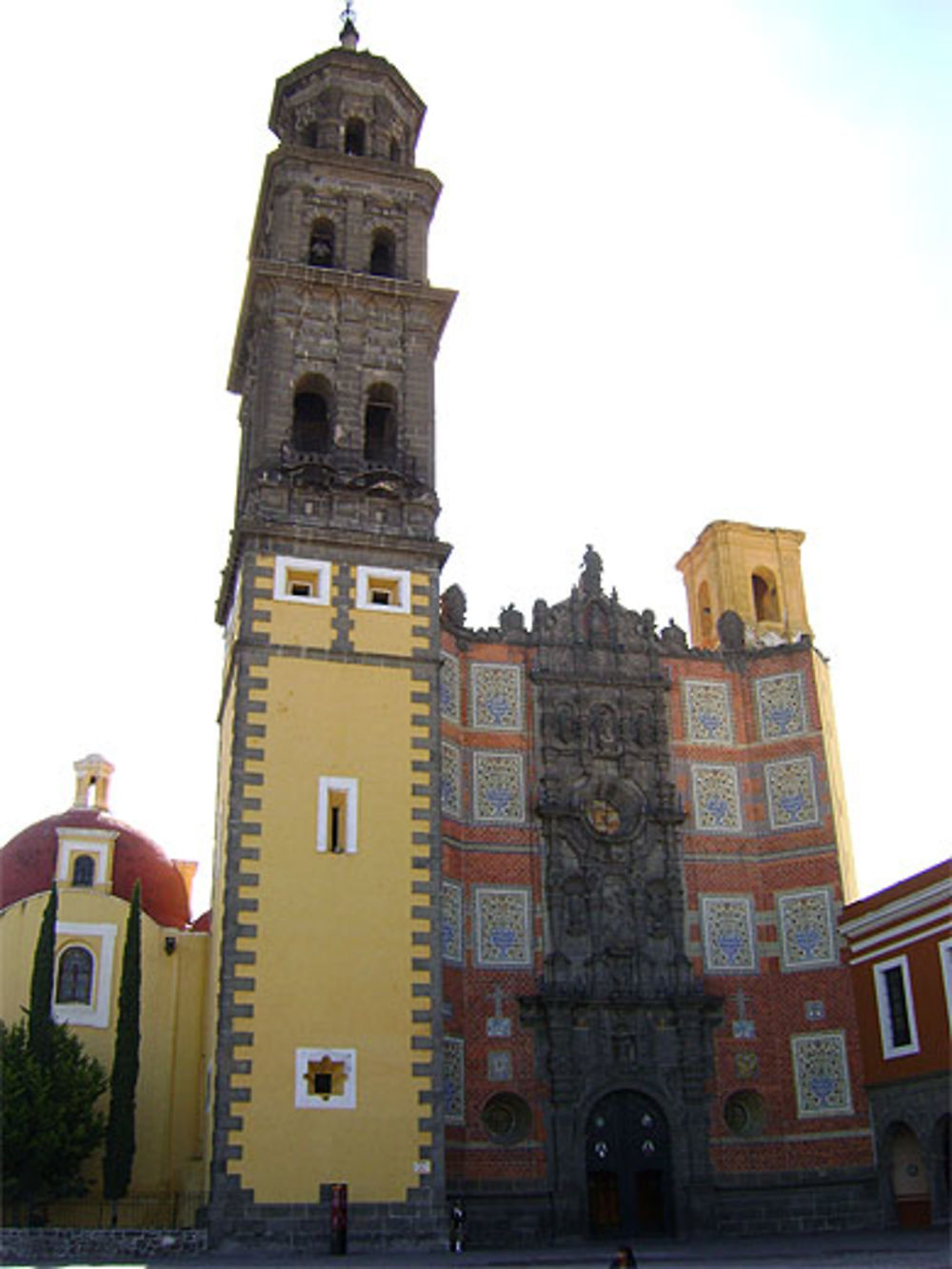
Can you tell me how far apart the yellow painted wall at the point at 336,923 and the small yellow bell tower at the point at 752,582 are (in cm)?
1119

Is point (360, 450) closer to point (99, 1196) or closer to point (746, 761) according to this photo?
point (746, 761)

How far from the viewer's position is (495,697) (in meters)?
31.8

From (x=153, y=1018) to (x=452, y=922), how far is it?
634 centimetres

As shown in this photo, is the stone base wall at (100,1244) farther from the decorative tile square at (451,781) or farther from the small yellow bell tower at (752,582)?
the small yellow bell tower at (752,582)

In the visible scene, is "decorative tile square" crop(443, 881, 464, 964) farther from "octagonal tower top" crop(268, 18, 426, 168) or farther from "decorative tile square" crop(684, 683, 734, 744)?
"octagonal tower top" crop(268, 18, 426, 168)

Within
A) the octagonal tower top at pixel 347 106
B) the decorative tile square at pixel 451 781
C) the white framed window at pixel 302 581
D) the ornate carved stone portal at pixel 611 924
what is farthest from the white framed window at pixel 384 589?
the octagonal tower top at pixel 347 106

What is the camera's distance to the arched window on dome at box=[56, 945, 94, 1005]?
94.6 feet

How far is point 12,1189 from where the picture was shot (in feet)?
84.0

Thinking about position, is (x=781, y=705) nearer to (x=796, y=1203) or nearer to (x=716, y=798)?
(x=716, y=798)

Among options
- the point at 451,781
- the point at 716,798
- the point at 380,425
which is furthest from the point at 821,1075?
the point at 380,425

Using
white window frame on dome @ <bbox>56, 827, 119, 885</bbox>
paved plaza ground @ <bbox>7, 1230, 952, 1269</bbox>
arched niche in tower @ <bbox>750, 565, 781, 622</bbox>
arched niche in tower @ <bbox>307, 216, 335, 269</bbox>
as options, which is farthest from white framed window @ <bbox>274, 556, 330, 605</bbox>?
arched niche in tower @ <bbox>750, 565, 781, 622</bbox>

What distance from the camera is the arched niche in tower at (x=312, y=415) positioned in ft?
103

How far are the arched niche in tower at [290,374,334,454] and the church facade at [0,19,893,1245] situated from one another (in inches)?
2.6

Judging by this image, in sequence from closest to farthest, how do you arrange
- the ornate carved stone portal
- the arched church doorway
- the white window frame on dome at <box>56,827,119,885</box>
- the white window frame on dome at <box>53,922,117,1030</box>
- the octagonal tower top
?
the arched church doorway → the ornate carved stone portal → the white window frame on dome at <box>53,922,117,1030</box> → the white window frame on dome at <box>56,827,119,885</box> → the octagonal tower top
